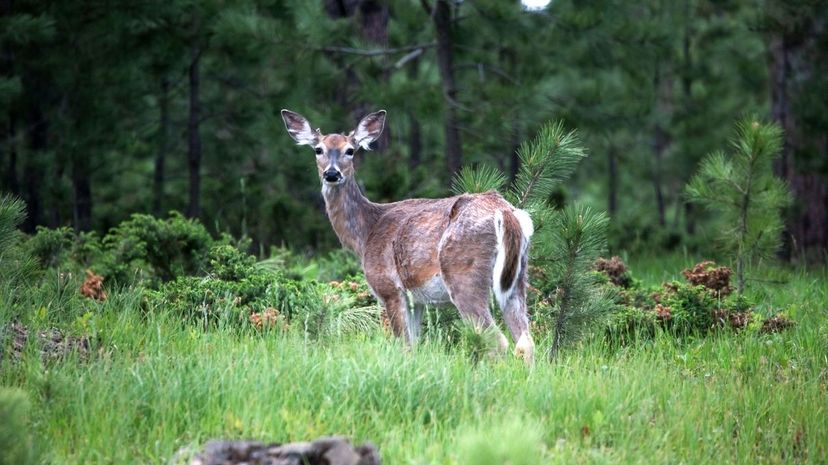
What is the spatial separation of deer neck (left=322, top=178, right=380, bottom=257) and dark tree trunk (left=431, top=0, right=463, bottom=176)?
13.4 ft

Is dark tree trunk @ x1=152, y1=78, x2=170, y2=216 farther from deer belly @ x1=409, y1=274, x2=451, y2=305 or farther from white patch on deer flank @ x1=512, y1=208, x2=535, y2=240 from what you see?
white patch on deer flank @ x1=512, y1=208, x2=535, y2=240

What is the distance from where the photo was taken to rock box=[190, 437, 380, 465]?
4.62 metres

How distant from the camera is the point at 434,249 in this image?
7.14 m

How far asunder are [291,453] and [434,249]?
2.68 metres

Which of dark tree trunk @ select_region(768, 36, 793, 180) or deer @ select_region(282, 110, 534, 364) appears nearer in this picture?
deer @ select_region(282, 110, 534, 364)

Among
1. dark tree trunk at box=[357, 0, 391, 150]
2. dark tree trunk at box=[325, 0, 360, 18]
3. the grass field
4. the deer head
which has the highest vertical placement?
dark tree trunk at box=[325, 0, 360, 18]

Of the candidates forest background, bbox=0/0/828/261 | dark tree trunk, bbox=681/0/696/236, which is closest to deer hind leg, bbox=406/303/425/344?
forest background, bbox=0/0/828/261

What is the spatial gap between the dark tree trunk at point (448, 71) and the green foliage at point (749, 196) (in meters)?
3.65

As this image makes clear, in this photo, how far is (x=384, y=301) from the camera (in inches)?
292

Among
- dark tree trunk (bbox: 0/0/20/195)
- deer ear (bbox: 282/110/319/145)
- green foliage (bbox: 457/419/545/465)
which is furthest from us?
dark tree trunk (bbox: 0/0/20/195)

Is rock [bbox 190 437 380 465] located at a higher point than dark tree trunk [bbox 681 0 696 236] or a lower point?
lower

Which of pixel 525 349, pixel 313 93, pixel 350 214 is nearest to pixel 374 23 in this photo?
pixel 313 93

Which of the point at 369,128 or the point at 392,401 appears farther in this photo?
the point at 369,128

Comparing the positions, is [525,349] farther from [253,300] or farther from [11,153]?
[11,153]
